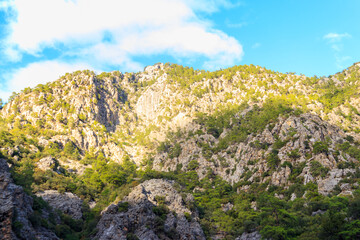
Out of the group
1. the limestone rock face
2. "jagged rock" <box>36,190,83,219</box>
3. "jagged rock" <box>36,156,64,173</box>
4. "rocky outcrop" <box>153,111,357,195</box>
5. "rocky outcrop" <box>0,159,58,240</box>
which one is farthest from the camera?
"jagged rock" <box>36,156,64,173</box>

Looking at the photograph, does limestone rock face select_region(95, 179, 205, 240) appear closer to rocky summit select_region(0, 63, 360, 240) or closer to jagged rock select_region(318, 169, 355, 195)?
rocky summit select_region(0, 63, 360, 240)

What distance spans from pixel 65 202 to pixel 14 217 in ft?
129

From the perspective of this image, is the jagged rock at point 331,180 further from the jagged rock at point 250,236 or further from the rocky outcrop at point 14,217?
the rocky outcrop at point 14,217

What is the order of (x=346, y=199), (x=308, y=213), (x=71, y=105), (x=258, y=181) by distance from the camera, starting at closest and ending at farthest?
(x=346, y=199) → (x=308, y=213) → (x=258, y=181) → (x=71, y=105)

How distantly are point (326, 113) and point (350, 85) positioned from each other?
35855 millimetres

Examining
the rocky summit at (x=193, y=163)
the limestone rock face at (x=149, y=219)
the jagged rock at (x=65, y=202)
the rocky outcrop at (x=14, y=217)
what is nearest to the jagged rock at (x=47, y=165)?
the rocky summit at (x=193, y=163)

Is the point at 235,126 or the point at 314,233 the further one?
the point at 235,126

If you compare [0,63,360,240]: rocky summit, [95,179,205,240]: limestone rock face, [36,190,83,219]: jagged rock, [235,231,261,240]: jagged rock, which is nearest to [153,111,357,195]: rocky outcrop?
[0,63,360,240]: rocky summit

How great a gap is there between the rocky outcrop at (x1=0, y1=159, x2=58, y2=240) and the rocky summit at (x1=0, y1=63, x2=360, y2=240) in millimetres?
225

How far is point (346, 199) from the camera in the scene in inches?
2330

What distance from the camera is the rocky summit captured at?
54281mm

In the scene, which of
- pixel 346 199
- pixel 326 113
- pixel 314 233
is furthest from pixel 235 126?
pixel 314 233

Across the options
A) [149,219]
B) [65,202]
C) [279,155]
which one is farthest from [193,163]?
[149,219]

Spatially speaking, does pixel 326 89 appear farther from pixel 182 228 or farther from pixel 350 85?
pixel 182 228
